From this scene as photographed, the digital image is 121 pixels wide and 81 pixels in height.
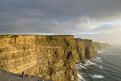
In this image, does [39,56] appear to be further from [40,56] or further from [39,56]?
[40,56]

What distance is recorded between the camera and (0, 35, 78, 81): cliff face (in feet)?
178

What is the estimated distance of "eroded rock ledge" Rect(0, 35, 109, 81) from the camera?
5416 cm

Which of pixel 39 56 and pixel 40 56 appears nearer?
pixel 39 56

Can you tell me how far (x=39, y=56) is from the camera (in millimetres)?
70812

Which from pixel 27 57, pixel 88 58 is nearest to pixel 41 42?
pixel 27 57

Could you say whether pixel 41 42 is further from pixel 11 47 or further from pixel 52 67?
pixel 11 47

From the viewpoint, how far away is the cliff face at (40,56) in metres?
54.2

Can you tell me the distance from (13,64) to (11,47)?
202 inches

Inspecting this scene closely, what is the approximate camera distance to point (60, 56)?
276ft

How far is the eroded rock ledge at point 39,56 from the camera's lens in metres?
54.2

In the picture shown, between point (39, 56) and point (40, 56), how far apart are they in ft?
Result: 2.31

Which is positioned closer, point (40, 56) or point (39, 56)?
point (39, 56)

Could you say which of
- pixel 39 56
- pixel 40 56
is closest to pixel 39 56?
pixel 39 56

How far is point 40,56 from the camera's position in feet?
234
